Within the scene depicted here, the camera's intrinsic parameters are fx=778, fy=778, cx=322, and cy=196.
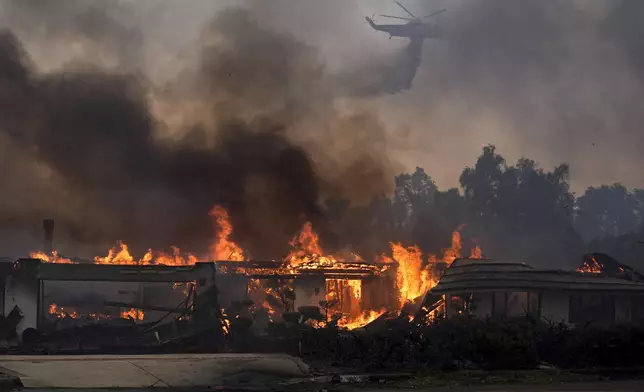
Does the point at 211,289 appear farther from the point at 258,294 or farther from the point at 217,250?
the point at 217,250

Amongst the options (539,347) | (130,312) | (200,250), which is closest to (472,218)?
(200,250)

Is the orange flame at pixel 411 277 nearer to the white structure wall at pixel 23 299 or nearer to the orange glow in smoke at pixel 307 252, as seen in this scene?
the orange glow in smoke at pixel 307 252

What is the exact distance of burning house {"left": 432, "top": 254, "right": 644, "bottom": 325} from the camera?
3862cm

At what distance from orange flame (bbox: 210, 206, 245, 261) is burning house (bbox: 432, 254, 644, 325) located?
1895cm

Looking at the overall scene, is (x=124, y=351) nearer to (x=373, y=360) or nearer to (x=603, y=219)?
(x=373, y=360)

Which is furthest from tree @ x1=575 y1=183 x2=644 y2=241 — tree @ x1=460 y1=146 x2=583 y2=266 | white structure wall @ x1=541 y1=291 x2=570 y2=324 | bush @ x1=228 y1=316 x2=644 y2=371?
bush @ x1=228 y1=316 x2=644 y2=371

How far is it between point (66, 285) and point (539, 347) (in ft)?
101

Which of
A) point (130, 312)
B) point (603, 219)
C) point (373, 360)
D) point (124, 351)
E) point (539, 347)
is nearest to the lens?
point (373, 360)

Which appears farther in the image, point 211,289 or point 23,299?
point 211,289

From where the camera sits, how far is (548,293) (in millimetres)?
38969

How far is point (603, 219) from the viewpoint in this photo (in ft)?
358

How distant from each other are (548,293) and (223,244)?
2527 cm

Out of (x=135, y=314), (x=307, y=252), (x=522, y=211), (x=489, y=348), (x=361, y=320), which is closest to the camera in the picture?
(x=489, y=348)

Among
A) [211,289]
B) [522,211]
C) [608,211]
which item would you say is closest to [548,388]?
[211,289]
